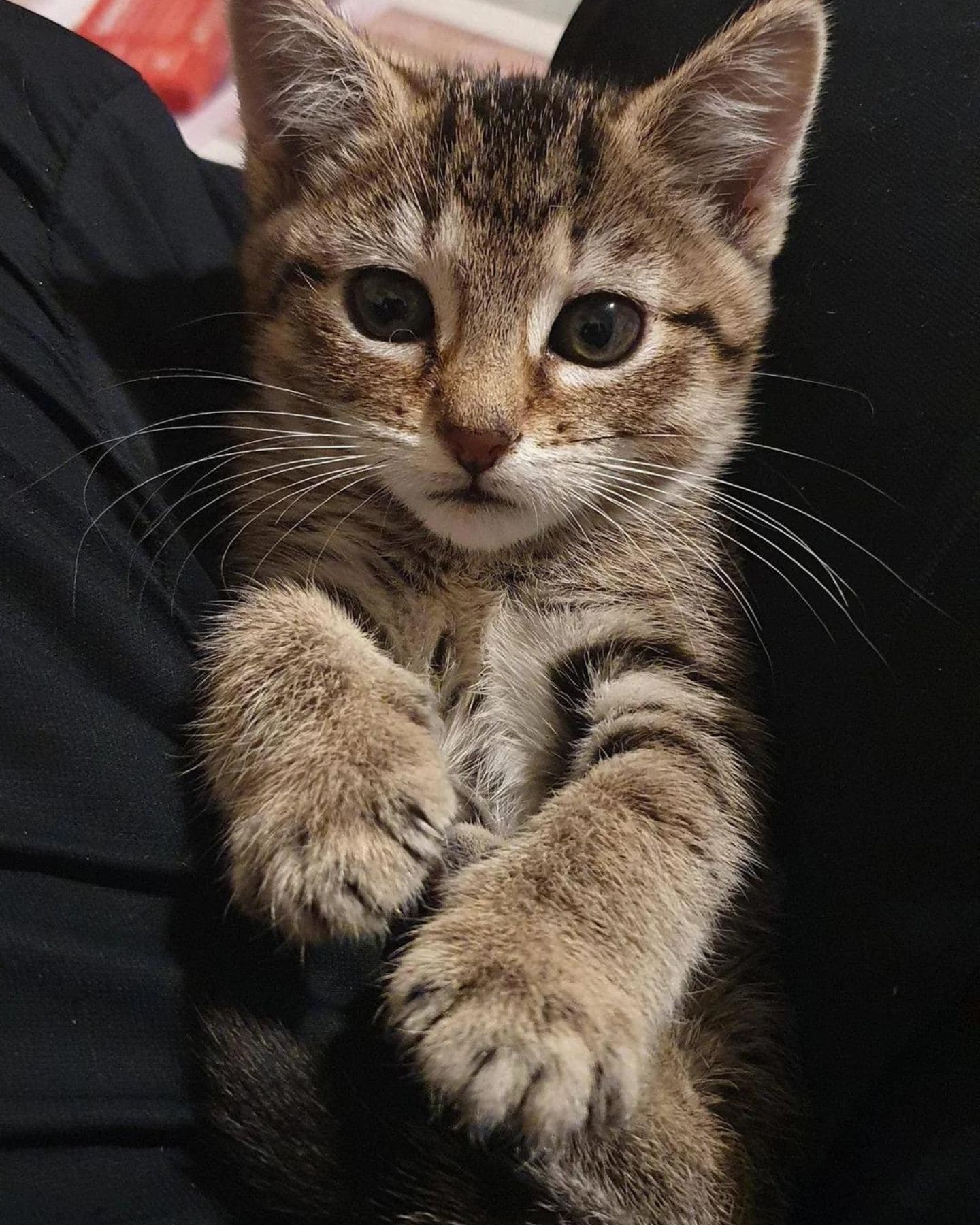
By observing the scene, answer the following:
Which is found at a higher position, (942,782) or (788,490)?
(788,490)

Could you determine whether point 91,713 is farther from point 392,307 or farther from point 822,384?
point 822,384

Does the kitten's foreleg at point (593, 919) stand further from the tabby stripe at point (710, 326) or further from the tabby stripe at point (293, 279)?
the tabby stripe at point (293, 279)

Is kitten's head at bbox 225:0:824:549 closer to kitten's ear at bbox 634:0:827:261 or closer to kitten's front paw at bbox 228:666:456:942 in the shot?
kitten's ear at bbox 634:0:827:261

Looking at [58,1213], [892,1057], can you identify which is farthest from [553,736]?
[58,1213]

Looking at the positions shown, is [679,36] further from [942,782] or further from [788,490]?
[942,782]

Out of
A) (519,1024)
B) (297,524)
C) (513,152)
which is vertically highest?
(513,152)

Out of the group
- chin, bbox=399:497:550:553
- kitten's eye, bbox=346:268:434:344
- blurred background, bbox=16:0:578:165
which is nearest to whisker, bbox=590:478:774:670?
chin, bbox=399:497:550:553

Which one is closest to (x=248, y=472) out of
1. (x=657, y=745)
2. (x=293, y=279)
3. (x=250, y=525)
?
(x=250, y=525)
